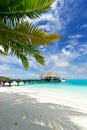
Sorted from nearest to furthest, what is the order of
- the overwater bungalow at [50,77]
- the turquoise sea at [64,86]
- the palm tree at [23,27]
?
the palm tree at [23,27] → the turquoise sea at [64,86] → the overwater bungalow at [50,77]

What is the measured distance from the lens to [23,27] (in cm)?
537

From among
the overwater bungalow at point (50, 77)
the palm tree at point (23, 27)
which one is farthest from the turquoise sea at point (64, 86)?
the palm tree at point (23, 27)

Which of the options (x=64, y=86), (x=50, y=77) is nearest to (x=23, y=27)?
(x=64, y=86)

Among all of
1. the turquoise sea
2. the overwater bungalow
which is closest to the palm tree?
the turquoise sea

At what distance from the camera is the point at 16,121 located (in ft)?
17.6

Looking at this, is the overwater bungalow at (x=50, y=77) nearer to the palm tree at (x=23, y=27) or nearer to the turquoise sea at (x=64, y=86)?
the turquoise sea at (x=64, y=86)

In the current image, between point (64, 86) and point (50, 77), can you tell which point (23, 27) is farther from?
point (50, 77)

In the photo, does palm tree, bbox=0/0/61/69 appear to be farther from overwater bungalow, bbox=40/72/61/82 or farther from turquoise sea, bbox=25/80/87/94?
overwater bungalow, bbox=40/72/61/82

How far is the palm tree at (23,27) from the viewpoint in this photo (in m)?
4.81

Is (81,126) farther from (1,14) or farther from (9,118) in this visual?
(1,14)

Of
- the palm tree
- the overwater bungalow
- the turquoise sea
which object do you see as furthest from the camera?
the overwater bungalow

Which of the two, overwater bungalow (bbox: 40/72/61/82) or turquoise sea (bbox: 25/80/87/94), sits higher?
overwater bungalow (bbox: 40/72/61/82)

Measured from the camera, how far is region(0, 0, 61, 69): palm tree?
4808 millimetres

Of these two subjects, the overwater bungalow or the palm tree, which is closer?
the palm tree
